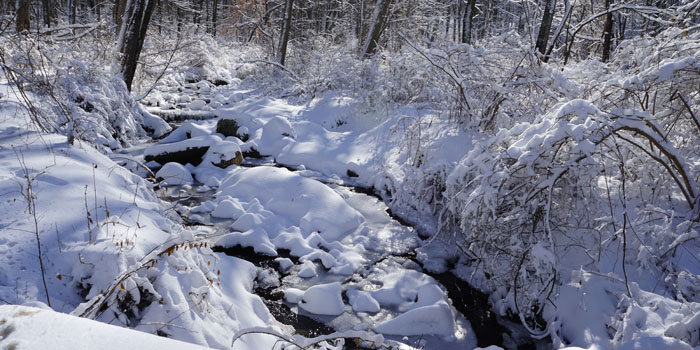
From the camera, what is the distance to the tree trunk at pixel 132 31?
Result: 28.9 feet

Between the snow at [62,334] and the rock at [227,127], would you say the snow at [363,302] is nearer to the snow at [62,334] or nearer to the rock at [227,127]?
the snow at [62,334]

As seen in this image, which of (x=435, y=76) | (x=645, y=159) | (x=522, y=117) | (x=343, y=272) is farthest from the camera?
(x=435, y=76)

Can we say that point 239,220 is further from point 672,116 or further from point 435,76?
point 672,116

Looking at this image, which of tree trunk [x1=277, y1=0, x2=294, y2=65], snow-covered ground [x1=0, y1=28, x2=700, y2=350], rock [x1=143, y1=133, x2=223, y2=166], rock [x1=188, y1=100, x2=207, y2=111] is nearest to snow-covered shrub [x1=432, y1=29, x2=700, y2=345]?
snow-covered ground [x1=0, y1=28, x2=700, y2=350]

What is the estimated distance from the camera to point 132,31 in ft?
29.3

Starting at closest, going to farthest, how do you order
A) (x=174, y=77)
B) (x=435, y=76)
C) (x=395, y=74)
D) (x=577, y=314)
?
(x=577, y=314)
(x=435, y=76)
(x=395, y=74)
(x=174, y=77)

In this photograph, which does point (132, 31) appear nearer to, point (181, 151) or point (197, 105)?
point (181, 151)

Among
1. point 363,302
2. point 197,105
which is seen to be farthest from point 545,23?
point 197,105

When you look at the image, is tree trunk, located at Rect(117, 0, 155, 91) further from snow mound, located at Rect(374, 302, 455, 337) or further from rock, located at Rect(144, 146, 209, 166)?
snow mound, located at Rect(374, 302, 455, 337)

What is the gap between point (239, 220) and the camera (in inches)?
216

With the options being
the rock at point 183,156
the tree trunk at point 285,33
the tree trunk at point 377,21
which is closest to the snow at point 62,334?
the rock at point 183,156

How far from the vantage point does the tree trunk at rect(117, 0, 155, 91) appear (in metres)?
8.80

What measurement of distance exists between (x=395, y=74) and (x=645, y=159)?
570 centimetres

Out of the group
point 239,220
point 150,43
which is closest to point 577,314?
point 239,220
